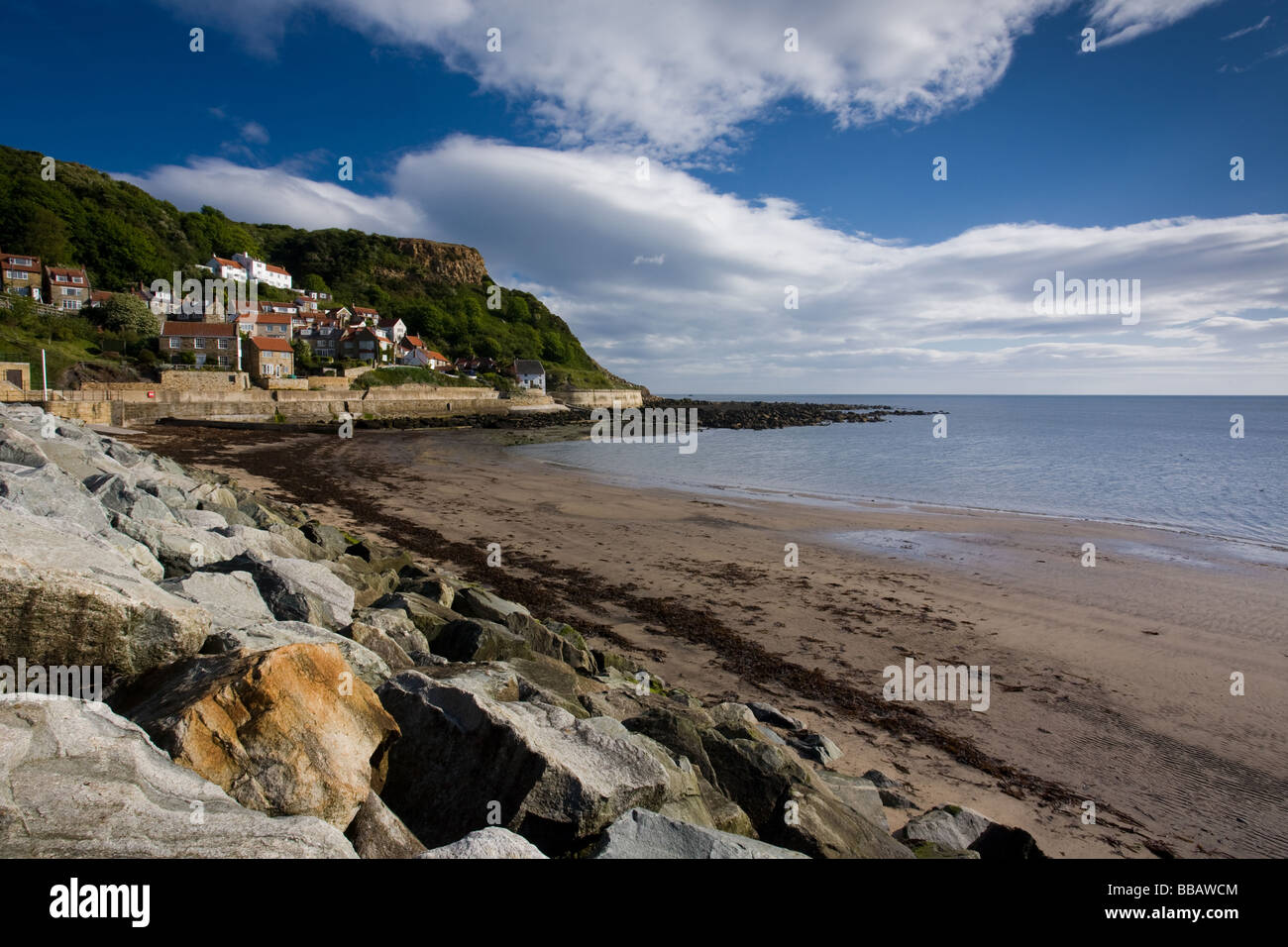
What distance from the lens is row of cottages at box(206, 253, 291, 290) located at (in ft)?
307

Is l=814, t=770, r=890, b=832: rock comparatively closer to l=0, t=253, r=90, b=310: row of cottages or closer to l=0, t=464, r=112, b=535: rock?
l=0, t=464, r=112, b=535: rock

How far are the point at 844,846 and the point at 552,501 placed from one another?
62.9 feet

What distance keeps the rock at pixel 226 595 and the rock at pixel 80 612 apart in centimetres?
71

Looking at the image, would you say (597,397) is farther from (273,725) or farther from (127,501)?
(273,725)

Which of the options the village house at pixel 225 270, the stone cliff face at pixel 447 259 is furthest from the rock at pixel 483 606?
the stone cliff face at pixel 447 259

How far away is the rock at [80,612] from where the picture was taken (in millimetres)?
3680

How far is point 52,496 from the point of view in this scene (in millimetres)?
6797

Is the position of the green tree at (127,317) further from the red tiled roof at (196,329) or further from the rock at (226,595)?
the rock at (226,595)

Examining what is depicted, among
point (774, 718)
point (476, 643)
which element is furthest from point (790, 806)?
point (476, 643)

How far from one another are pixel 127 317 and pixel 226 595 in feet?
224

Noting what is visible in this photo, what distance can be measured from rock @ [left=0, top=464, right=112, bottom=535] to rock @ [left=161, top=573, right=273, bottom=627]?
1.73 meters

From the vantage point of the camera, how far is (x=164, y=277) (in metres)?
85.6

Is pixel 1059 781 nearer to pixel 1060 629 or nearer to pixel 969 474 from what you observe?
pixel 1060 629
